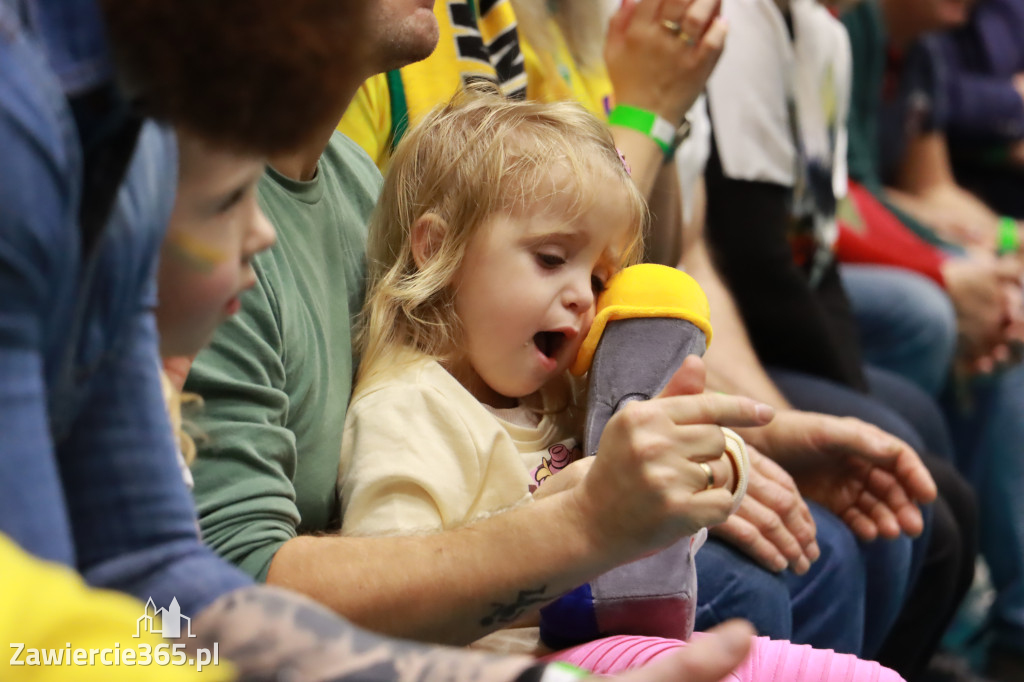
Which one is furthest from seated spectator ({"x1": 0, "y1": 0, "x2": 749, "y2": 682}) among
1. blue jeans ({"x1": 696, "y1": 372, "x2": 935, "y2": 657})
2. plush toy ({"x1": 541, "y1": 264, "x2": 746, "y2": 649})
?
blue jeans ({"x1": 696, "y1": 372, "x2": 935, "y2": 657})

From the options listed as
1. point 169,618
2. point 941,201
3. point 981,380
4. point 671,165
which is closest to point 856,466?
point 671,165

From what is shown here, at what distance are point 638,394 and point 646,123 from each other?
0.42 m

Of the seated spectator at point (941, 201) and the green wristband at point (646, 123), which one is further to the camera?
the seated spectator at point (941, 201)

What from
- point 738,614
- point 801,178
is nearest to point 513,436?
point 738,614

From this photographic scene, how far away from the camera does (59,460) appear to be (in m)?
0.57

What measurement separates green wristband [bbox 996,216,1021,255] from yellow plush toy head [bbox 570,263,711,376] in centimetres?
173

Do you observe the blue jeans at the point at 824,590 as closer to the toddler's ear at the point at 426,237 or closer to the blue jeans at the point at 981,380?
the toddler's ear at the point at 426,237

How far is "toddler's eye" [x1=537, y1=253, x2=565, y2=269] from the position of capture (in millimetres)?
1029

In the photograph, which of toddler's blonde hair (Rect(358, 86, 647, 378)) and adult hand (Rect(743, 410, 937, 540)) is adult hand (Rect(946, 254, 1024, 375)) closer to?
adult hand (Rect(743, 410, 937, 540))

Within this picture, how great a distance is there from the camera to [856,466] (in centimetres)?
137

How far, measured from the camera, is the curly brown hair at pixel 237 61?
0.47 m

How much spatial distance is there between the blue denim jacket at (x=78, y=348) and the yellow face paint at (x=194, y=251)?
0.02m

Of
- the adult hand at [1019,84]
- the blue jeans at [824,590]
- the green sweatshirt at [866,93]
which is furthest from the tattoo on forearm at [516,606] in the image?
the adult hand at [1019,84]

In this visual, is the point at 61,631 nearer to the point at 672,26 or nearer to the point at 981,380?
the point at 672,26
